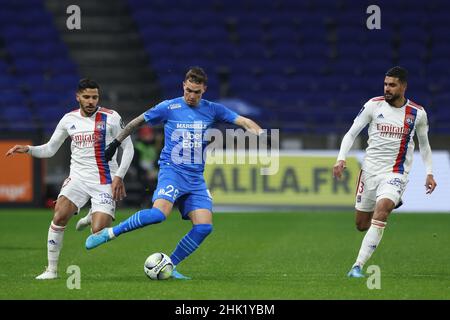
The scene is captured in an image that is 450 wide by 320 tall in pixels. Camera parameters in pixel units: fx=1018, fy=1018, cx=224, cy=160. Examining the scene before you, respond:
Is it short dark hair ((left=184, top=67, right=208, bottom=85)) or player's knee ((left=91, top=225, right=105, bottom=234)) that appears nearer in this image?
short dark hair ((left=184, top=67, right=208, bottom=85))

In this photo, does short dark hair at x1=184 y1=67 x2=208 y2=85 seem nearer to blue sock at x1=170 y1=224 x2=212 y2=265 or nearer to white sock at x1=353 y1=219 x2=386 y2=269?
blue sock at x1=170 y1=224 x2=212 y2=265

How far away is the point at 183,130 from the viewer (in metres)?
10.8

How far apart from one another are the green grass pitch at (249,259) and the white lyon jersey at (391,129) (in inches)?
48.9

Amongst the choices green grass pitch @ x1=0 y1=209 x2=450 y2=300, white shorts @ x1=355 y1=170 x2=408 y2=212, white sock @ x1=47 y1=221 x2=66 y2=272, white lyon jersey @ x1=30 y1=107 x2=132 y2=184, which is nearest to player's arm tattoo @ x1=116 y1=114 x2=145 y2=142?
white lyon jersey @ x1=30 y1=107 x2=132 y2=184

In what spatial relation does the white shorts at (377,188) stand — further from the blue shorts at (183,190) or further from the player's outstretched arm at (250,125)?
the blue shorts at (183,190)

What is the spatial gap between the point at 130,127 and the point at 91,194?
94 centimetres

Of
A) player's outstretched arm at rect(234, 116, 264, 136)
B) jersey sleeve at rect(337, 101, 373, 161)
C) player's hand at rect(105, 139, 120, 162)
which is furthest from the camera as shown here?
jersey sleeve at rect(337, 101, 373, 161)

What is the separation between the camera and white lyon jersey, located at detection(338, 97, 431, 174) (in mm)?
11297

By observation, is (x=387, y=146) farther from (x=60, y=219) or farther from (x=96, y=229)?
(x=60, y=219)

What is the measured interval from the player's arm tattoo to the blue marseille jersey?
0.21 feet

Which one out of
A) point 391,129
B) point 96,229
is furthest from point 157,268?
point 391,129

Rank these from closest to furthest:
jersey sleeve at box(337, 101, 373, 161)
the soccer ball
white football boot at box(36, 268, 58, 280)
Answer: the soccer ball → white football boot at box(36, 268, 58, 280) → jersey sleeve at box(337, 101, 373, 161)

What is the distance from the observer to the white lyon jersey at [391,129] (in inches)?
445

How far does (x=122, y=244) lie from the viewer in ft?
52.5
